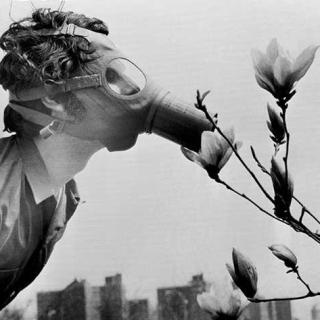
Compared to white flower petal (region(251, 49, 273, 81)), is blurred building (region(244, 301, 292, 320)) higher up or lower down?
lower down

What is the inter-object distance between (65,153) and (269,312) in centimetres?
59

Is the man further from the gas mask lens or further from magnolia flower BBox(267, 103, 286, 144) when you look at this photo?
magnolia flower BBox(267, 103, 286, 144)

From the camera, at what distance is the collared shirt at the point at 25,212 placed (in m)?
1.37

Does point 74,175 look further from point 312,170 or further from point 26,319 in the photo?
point 312,170

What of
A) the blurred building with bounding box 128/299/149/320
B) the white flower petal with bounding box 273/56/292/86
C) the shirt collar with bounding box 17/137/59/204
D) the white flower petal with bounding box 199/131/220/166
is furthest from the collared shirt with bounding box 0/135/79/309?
the white flower petal with bounding box 273/56/292/86

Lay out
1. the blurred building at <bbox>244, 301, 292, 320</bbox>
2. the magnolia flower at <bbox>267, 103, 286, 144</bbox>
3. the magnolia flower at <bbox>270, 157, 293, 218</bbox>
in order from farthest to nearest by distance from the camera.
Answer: the blurred building at <bbox>244, 301, 292, 320</bbox> < the magnolia flower at <bbox>267, 103, 286, 144</bbox> < the magnolia flower at <bbox>270, 157, 293, 218</bbox>

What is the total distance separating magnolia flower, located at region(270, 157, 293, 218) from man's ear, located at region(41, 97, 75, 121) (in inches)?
35.1

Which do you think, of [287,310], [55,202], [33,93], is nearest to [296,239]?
[287,310]

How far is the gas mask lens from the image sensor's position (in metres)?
1.40

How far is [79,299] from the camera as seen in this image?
136 cm

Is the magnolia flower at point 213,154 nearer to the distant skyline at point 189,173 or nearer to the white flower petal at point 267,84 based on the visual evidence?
the white flower petal at point 267,84

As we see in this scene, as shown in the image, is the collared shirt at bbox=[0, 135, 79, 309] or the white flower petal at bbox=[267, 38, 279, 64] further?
the collared shirt at bbox=[0, 135, 79, 309]

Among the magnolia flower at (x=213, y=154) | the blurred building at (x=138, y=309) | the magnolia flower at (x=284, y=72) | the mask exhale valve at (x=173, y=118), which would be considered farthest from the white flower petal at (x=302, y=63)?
the blurred building at (x=138, y=309)

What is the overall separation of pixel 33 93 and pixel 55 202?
262mm
